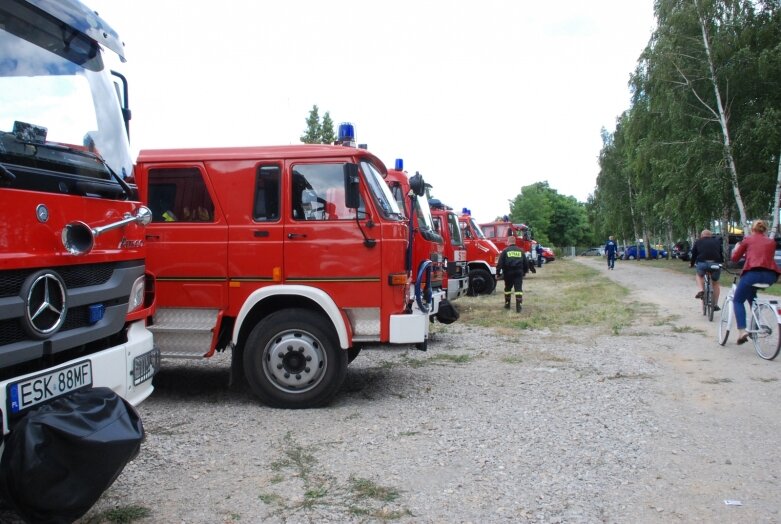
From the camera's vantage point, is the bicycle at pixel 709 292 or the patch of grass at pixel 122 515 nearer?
the patch of grass at pixel 122 515

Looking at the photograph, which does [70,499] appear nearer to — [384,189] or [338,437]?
[338,437]

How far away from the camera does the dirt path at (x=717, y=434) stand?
3840mm


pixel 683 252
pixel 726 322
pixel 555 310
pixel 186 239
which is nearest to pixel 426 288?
pixel 186 239

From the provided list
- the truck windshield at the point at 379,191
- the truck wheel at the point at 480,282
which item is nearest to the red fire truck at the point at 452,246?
the truck wheel at the point at 480,282

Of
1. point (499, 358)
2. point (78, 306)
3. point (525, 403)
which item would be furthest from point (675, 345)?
point (78, 306)

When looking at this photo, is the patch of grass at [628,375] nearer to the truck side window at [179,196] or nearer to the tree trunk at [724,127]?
the truck side window at [179,196]

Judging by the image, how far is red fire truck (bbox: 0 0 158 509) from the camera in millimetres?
3037

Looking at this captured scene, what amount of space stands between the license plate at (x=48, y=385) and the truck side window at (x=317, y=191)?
2.98 meters

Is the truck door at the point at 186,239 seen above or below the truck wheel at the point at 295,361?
above

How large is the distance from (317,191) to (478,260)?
548 inches

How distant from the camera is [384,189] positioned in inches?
257

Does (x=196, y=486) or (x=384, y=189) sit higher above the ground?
(x=384, y=189)

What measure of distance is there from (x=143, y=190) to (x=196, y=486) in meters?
3.38

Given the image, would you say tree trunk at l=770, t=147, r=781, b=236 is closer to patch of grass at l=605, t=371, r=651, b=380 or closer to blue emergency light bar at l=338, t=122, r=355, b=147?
patch of grass at l=605, t=371, r=651, b=380
